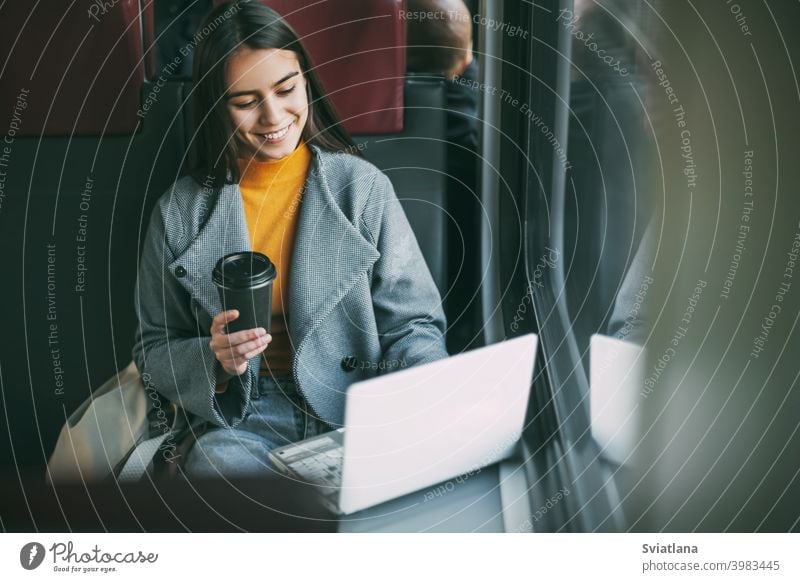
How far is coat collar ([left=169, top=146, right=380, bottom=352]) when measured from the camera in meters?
0.60

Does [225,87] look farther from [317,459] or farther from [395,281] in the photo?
[317,459]

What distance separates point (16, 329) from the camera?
0.64 metres

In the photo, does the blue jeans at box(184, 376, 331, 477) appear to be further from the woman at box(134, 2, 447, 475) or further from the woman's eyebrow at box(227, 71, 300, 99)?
the woman's eyebrow at box(227, 71, 300, 99)

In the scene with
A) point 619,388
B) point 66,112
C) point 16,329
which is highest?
point 66,112

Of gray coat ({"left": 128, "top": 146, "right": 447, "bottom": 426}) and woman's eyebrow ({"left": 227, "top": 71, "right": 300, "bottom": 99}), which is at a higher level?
woman's eyebrow ({"left": 227, "top": 71, "right": 300, "bottom": 99})

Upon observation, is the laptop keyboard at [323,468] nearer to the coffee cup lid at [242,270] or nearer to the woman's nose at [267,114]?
the coffee cup lid at [242,270]

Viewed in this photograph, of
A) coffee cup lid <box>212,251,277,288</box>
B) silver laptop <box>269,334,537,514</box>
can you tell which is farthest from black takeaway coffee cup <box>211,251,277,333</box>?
silver laptop <box>269,334,537,514</box>

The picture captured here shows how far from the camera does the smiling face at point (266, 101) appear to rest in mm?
596

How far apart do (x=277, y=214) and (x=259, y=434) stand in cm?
19
